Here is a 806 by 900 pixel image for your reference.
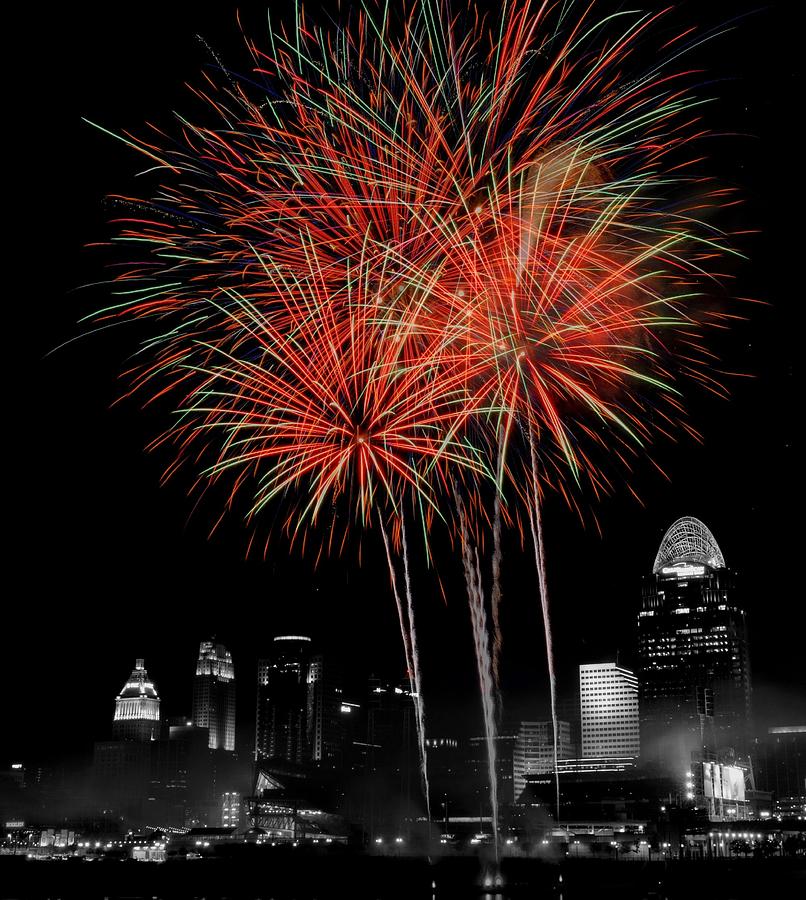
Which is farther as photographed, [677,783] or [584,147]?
[677,783]

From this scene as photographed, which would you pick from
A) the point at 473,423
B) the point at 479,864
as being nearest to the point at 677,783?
the point at 479,864

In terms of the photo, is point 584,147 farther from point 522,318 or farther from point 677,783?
point 677,783

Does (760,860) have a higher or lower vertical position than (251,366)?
lower

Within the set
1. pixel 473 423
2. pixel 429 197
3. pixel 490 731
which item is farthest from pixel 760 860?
pixel 429 197

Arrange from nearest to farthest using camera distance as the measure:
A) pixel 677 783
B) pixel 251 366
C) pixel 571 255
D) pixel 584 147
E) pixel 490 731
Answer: pixel 584 147 → pixel 571 255 → pixel 251 366 → pixel 490 731 → pixel 677 783

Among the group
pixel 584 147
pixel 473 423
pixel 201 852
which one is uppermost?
pixel 584 147

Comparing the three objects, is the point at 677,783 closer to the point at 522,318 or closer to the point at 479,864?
the point at 479,864

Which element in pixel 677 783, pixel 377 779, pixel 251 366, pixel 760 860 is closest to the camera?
pixel 251 366
